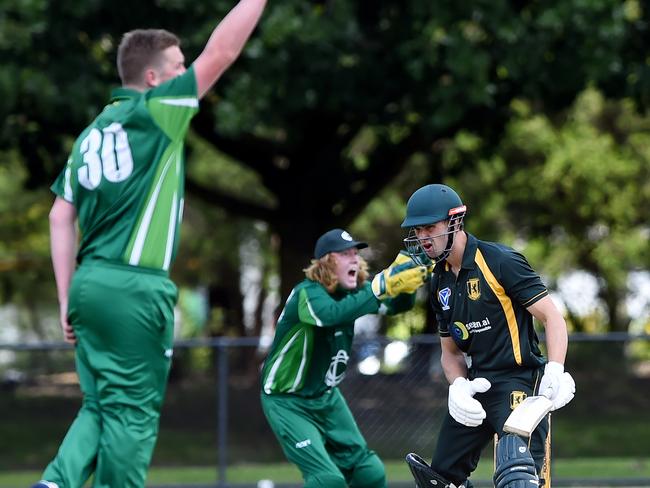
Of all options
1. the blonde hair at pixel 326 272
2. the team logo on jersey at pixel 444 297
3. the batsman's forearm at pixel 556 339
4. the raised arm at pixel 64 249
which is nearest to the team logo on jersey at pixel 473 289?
the team logo on jersey at pixel 444 297

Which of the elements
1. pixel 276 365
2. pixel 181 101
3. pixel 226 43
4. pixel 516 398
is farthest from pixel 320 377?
pixel 226 43

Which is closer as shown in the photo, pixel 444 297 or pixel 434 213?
pixel 434 213

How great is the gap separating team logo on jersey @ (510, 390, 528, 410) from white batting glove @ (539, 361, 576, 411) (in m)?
0.26

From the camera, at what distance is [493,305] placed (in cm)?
612

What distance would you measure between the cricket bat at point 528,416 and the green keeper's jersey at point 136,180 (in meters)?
1.77

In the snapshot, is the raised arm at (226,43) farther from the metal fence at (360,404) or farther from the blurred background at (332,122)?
the metal fence at (360,404)

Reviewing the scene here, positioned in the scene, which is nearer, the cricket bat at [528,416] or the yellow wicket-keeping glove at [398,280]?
the cricket bat at [528,416]

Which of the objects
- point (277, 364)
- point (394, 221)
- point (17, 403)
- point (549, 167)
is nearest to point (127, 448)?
point (277, 364)

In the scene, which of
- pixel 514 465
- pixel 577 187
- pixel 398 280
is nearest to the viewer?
pixel 514 465

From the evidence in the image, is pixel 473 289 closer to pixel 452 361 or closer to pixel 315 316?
pixel 452 361

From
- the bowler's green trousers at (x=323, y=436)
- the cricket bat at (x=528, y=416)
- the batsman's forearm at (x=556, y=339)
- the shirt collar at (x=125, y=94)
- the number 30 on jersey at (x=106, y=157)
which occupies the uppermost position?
the shirt collar at (x=125, y=94)

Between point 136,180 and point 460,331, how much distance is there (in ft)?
6.26

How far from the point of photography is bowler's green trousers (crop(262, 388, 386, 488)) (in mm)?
7348

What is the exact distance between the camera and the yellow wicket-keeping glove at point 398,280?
6.98 meters
